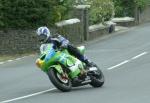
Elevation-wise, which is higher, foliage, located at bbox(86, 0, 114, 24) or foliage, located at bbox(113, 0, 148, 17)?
foliage, located at bbox(86, 0, 114, 24)

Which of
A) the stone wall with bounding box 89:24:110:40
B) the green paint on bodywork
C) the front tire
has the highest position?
the green paint on bodywork

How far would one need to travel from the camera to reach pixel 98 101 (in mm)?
13258

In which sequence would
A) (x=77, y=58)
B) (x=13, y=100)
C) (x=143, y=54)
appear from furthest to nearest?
(x=143, y=54), (x=77, y=58), (x=13, y=100)

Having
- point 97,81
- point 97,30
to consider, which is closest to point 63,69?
point 97,81

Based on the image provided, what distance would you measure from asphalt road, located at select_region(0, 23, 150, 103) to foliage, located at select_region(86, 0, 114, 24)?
956cm

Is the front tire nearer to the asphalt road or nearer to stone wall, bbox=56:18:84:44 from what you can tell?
the asphalt road

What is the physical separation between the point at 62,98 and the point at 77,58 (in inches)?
72.5

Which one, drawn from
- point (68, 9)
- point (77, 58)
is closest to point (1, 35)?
point (68, 9)

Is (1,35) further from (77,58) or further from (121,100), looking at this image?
(121,100)

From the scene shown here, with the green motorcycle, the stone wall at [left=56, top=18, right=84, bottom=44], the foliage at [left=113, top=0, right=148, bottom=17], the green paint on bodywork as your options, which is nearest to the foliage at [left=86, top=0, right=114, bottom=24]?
the stone wall at [left=56, top=18, right=84, bottom=44]

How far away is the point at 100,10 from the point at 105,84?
79.6 ft

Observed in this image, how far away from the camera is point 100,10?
133ft

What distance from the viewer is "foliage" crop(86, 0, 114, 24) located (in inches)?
1570

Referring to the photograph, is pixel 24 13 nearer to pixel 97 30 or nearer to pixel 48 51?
pixel 97 30
